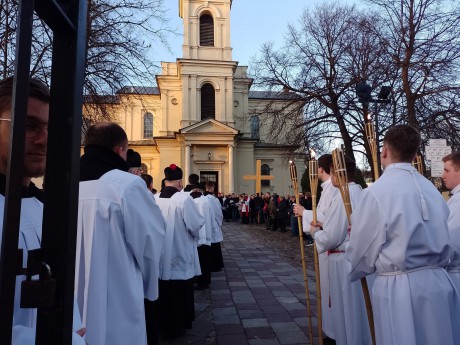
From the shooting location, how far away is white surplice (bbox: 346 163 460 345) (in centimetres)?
258

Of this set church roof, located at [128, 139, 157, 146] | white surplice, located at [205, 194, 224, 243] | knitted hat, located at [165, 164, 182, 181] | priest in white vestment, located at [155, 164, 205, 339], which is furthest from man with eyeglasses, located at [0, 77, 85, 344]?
church roof, located at [128, 139, 157, 146]

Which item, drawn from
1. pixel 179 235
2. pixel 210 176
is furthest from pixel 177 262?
pixel 210 176

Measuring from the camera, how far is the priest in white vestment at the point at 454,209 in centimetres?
311

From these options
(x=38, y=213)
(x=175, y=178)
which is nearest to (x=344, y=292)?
(x=175, y=178)

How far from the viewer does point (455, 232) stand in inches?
131

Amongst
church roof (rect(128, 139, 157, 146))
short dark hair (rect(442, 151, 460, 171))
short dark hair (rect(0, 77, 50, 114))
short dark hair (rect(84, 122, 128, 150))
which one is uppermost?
church roof (rect(128, 139, 157, 146))

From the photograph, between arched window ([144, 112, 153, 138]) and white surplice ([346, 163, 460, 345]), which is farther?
arched window ([144, 112, 153, 138])

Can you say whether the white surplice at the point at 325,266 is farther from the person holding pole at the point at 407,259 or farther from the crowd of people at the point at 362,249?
the person holding pole at the point at 407,259

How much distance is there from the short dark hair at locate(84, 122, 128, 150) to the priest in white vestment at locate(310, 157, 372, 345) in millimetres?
2075

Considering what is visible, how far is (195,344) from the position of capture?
4730 millimetres

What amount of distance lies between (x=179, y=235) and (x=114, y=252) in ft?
9.54

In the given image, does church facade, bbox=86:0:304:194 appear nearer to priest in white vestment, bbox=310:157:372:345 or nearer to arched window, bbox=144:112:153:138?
arched window, bbox=144:112:153:138

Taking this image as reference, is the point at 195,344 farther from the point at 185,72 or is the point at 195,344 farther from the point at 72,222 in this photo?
the point at 185,72

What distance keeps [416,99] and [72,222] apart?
54.7 ft
